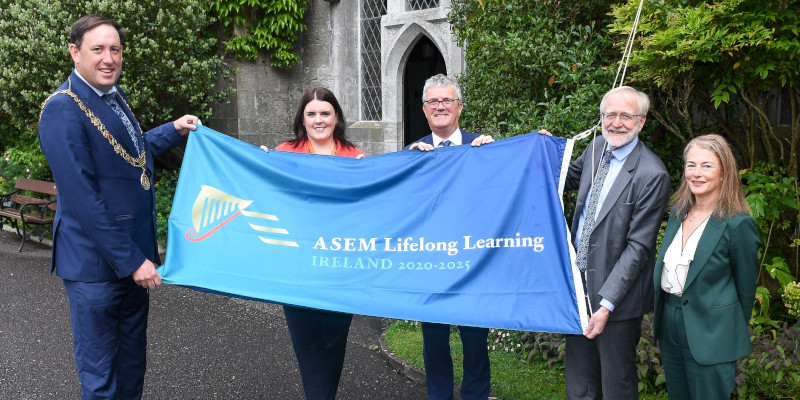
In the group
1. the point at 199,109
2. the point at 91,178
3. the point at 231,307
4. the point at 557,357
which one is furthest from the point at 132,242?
the point at 199,109

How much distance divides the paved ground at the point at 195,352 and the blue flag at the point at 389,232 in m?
1.57

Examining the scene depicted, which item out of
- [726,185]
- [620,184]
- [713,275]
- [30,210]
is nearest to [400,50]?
[30,210]

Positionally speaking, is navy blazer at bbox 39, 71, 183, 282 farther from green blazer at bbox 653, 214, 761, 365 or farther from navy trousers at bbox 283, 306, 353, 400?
green blazer at bbox 653, 214, 761, 365

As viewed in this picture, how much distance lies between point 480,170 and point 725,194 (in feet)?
4.00

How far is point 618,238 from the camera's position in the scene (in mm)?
3273

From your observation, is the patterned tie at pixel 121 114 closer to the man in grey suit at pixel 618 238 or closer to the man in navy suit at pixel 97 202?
the man in navy suit at pixel 97 202

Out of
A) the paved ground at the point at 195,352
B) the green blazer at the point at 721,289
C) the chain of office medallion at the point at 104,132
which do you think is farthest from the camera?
the paved ground at the point at 195,352

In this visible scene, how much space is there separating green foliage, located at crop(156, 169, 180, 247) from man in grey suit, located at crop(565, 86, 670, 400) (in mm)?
7468

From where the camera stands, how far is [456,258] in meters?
3.59

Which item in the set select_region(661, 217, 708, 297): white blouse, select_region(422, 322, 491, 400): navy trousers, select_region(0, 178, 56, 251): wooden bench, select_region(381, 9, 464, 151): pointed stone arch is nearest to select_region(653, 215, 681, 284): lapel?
select_region(661, 217, 708, 297): white blouse

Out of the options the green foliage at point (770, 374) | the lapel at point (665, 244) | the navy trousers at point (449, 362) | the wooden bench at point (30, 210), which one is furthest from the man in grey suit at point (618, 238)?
the wooden bench at point (30, 210)

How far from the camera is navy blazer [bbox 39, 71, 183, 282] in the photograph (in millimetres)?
3373

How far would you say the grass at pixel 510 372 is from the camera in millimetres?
4848

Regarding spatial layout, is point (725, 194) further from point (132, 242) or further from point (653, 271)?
point (132, 242)
